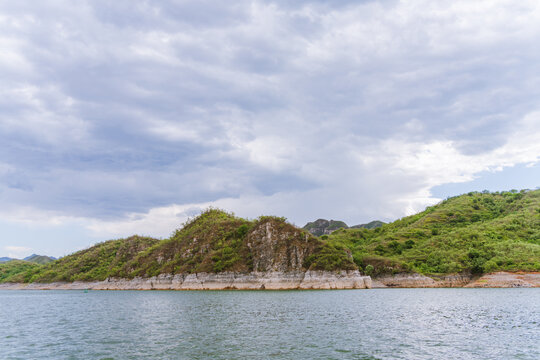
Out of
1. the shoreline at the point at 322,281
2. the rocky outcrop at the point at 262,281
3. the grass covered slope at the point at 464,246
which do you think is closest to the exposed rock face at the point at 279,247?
the rocky outcrop at the point at 262,281

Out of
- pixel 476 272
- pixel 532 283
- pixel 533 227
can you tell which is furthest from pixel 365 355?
pixel 533 227

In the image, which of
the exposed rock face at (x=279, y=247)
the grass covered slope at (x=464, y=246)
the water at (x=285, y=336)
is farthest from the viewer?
the grass covered slope at (x=464, y=246)

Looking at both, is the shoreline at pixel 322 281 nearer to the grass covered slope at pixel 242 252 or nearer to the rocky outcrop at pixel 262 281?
the rocky outcrop at pixel 262 281

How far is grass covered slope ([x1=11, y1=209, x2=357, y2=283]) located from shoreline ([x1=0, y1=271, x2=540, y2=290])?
9.01 ft

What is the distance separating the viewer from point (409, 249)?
168 metres

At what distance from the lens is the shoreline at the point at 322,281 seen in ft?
358

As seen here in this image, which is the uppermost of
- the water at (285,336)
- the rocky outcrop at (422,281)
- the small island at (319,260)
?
the small island at (319,260)

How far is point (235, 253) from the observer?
132625 mm

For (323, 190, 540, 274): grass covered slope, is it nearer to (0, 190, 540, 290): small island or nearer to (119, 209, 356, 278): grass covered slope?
(0, 190, 540, 290): small island

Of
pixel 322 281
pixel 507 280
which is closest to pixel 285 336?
pixel 322 281

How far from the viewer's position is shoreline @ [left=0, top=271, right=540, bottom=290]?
109188 mm

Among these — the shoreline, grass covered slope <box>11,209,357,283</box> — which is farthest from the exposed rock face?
the shoreline

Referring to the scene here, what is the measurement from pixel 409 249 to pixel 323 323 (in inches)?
5708

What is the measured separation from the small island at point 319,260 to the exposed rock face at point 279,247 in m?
0.37
